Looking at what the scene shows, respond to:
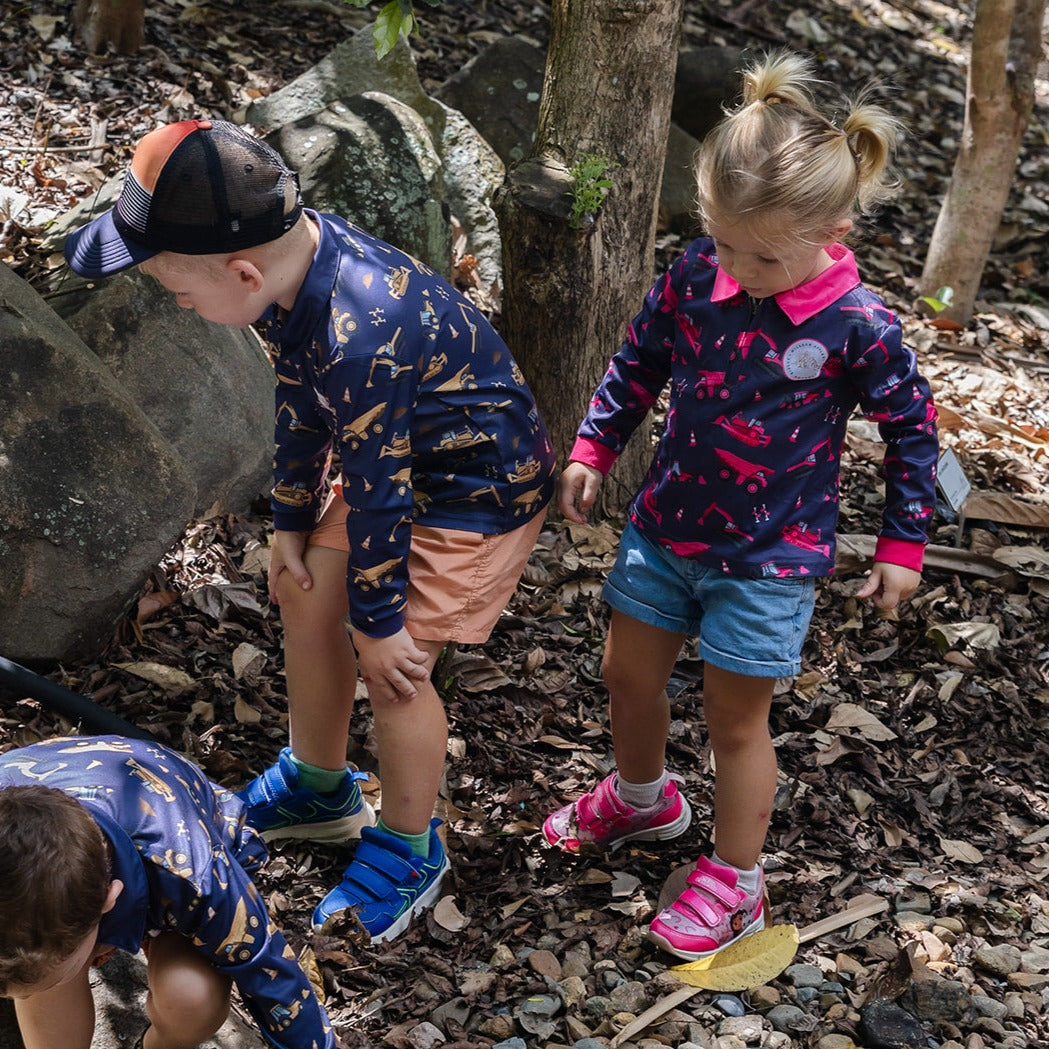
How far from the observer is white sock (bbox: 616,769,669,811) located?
2.97m

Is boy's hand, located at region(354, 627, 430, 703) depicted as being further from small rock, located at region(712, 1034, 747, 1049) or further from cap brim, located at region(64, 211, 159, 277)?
small rock, located at region(712, 1034, 747, 1049)

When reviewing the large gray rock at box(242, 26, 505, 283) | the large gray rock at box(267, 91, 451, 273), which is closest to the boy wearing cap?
the large gray rock at box(267, 91, 451, 273)

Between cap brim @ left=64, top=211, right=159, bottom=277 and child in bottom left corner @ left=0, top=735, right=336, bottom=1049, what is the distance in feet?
Answer: 2.89

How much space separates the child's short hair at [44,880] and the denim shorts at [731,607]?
126cm

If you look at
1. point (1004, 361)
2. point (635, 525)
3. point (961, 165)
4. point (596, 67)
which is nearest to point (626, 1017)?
point (635, 525)

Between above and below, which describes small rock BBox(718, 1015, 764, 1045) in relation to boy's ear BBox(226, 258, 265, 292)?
below

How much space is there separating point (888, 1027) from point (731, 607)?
961mm

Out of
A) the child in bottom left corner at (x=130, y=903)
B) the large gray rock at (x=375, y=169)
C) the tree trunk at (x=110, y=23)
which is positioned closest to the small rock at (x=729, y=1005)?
the child in bottom left corner at (x=130, y=903)

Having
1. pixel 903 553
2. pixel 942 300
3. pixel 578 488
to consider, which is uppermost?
pixel 903 553

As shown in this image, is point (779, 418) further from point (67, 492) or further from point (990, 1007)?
point (67, 492)

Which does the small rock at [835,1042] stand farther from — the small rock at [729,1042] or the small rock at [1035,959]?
the small rock at [1035,959]

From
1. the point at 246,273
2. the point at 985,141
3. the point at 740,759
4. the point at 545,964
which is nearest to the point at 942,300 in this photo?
the point at 985,141

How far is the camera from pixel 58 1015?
2.12 meters

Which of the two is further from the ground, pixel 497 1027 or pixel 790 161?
pixel 790 161
